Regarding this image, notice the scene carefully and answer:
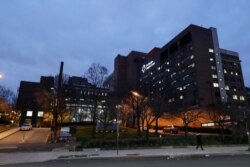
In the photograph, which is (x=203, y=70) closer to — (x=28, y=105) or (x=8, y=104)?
(x=8, y=104)

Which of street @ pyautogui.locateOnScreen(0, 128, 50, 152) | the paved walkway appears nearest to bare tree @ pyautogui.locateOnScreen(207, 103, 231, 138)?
the paved walkway

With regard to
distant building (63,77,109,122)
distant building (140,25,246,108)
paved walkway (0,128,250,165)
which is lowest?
paved walkway (0,128,250,165)

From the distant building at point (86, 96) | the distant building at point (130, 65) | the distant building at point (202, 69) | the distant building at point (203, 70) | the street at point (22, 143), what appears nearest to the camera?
the street at point (22, 143)

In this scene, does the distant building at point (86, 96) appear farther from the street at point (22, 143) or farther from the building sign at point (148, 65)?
the building sign at point (148, 65)

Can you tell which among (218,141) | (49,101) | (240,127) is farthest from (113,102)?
(240,127)

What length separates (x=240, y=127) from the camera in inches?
1372

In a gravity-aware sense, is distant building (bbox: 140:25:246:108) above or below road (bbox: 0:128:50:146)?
above

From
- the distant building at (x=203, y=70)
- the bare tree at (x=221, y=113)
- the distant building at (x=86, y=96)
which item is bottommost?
the bare tree at (x=221, y=113)

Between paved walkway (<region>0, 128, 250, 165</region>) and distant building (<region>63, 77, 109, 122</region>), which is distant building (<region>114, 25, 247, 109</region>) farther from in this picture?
paved walkway (<region>0, 128, 250, 165</region>)

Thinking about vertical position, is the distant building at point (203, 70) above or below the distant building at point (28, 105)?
above

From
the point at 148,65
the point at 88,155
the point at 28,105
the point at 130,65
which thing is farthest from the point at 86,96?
the point at 130,65

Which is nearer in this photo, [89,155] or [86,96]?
[89,155]

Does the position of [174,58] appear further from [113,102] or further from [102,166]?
[102,166]

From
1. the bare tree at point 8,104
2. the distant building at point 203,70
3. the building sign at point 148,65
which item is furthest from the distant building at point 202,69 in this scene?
the bare tree at point 8,104
